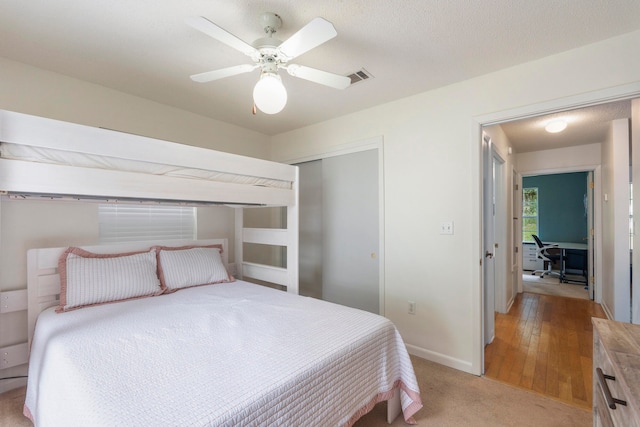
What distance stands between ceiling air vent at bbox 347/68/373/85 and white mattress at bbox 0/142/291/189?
43.5 inches

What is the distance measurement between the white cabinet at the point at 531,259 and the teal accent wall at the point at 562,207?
1.22 ft

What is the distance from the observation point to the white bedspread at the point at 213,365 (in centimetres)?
93

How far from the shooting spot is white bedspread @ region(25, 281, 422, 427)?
93 centimetres

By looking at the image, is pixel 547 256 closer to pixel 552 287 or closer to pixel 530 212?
pixel 552 287

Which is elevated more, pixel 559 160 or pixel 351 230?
pixel 559 160

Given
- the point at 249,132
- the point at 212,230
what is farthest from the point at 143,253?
the point at 249,132

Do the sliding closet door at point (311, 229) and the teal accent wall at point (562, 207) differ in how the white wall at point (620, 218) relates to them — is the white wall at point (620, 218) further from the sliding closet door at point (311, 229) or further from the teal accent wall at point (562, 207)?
the teal accent wall at point (562, 207)

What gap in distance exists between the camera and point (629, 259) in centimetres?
289

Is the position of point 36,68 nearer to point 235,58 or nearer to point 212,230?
point 235,58

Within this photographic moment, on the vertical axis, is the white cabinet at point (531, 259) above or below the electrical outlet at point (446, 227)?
below

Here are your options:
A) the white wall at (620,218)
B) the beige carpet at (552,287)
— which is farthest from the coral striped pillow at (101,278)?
the beige carpet at (552,287)

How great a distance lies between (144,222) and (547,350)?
3.96 meters

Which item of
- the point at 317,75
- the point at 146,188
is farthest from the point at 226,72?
the point at 146,188

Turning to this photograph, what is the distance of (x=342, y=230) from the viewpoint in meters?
3.13
